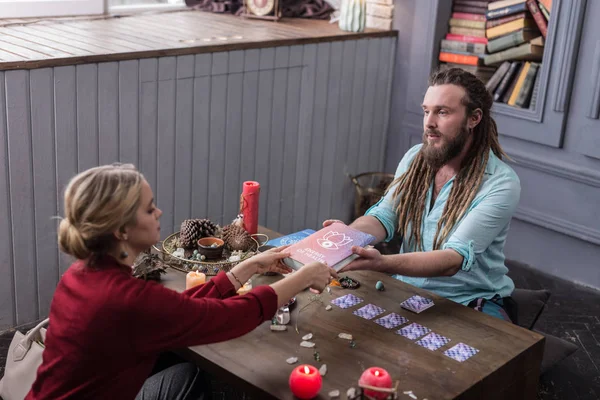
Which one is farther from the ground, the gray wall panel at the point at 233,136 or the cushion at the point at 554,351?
the gray wall panel at the point at 233,136

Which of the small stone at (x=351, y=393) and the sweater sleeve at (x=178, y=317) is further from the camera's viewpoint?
the small stone at (x=351, y=393)

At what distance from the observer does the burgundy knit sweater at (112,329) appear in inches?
76.7

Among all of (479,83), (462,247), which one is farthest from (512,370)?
(479,83)

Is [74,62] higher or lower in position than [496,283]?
higher

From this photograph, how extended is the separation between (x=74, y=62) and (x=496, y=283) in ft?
7.20

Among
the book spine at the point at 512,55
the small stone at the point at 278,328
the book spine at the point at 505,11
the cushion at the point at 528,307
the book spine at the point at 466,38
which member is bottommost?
the cushion at the point at 528,307

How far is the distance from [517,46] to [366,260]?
8.60 ft

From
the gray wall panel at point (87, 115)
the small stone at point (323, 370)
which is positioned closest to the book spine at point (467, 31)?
the gray wall panel at point (87, 115)

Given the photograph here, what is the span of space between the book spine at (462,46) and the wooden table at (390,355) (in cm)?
272

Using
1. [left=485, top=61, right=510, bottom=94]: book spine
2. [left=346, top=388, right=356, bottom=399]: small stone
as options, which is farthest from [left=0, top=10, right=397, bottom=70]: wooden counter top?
[left=346, top=388, right=356, bottom=399]: small stone

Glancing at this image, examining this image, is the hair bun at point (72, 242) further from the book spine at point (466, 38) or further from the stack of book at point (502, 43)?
the book spine at point (466, 38)

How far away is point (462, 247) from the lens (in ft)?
9.23

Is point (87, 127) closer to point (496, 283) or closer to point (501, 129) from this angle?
point (496, 283)

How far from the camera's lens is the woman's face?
2016mm
